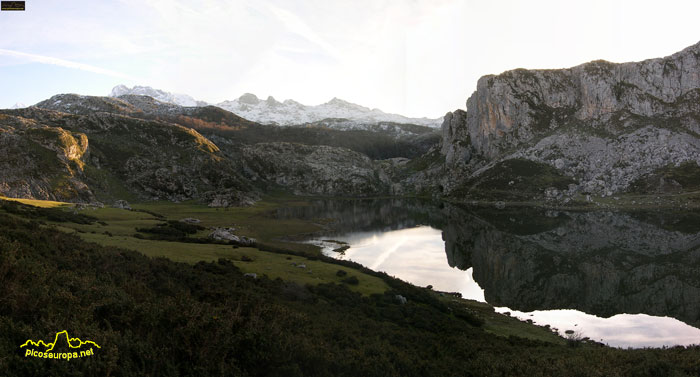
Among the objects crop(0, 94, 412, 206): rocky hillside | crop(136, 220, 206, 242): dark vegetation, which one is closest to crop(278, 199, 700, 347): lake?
crop(136, 220, 206, 242): dark vegetation

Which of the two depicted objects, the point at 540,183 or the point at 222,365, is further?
the point at 540,183

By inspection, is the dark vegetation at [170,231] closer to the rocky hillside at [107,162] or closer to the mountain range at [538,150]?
the rocky hillside at [107,162]

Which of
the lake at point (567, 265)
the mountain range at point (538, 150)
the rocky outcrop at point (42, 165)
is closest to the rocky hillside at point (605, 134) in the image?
the mountain range at point (538, 150)

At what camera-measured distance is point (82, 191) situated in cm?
10912

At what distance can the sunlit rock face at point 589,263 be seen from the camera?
131ft

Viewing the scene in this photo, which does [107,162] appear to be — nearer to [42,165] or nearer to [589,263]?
[42,165]

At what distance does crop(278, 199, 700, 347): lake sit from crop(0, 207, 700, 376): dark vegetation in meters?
15.0

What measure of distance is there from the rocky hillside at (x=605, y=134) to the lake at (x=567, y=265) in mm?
47059

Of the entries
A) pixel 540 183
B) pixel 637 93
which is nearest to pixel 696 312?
pixel 540 183

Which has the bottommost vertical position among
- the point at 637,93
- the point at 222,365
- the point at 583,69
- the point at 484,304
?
the point at 484,304

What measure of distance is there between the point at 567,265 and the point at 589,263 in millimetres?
3769

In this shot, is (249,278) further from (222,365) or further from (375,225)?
A: (375,225)

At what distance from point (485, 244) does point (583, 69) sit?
174 metres

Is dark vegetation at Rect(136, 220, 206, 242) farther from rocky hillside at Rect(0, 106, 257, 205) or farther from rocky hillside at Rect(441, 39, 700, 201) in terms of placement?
rocky hillside at Rect(441, 39, 700, 201)
